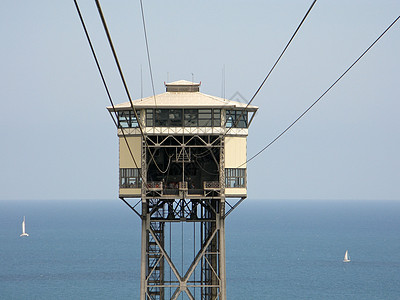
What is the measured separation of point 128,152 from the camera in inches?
1826

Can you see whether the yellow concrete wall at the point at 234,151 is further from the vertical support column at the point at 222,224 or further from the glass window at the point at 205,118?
the glass window at the point at 205,118

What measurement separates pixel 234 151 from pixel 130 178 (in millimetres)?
6047

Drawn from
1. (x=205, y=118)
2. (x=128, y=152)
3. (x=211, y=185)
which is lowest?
(x=211, y=185)

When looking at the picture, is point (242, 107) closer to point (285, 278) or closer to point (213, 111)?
point (213, 111)

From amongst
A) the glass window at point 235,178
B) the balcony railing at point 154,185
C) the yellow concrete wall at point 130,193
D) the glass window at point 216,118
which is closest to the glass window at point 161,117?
the glass window at point 216,118

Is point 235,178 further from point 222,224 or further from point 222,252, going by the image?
point 222,252

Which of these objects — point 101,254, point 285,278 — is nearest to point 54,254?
point 101,254

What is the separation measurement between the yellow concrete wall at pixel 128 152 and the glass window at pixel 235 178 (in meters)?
4.98

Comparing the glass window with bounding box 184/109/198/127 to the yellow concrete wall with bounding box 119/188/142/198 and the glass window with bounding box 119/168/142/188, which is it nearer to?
the glass window with bounding box 119/168/142/188

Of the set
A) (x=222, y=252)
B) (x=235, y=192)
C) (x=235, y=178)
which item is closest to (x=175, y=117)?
(x=235, y=178)

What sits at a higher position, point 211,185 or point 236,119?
point 236,119

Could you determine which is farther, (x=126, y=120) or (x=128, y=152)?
(x=126, y=120)

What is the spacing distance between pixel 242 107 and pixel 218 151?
3.03 metres

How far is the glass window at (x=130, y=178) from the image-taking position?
46.3 m
